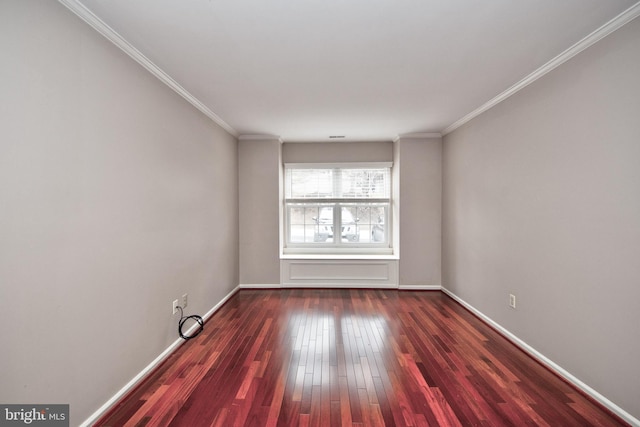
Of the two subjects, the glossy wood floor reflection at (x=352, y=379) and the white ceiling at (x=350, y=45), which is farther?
the glossy wood floor reflection at (x=352, y=379)

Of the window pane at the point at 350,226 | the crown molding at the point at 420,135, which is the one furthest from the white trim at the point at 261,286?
the crown molding at the point at 420,135

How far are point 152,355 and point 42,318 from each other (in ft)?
3.75

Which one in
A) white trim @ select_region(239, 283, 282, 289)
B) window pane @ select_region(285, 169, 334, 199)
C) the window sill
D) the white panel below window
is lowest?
white trim @ select_region(239, 283, 282, 289)

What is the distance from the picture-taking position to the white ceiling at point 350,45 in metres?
1.64

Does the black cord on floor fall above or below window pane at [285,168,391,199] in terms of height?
below

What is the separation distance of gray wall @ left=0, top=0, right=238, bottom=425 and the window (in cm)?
252

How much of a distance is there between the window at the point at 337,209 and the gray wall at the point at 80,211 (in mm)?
2518

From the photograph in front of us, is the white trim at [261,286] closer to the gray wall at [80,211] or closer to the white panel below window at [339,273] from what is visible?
the white panel below window at [339,273]

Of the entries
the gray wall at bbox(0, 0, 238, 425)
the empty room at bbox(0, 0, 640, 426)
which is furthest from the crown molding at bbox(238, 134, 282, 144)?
the gray wall at bbox(0, 0, 238, 425)

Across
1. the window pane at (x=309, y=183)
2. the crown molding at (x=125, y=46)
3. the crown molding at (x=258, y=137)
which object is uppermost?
the crown molding at (x=258, y=137)

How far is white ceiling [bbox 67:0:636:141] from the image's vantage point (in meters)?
1.64

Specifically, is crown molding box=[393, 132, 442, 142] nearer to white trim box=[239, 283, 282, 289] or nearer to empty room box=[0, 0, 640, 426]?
empty room box=[0, 0, 640, 426]

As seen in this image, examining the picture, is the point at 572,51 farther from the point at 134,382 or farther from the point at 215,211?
the point at 134,382

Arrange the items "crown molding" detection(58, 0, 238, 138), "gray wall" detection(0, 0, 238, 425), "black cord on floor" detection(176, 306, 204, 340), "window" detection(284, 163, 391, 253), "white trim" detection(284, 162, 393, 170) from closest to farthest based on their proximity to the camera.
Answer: "gray wall" detection(0, 0, 238, 425), "crown molding" detection(58, 0, 238, 138), "black cord on floor" detection(176, 306, 204, 340), "white trim" detection(284, 162, 393, 170), "window" detection(284, 163, 391, 253)
